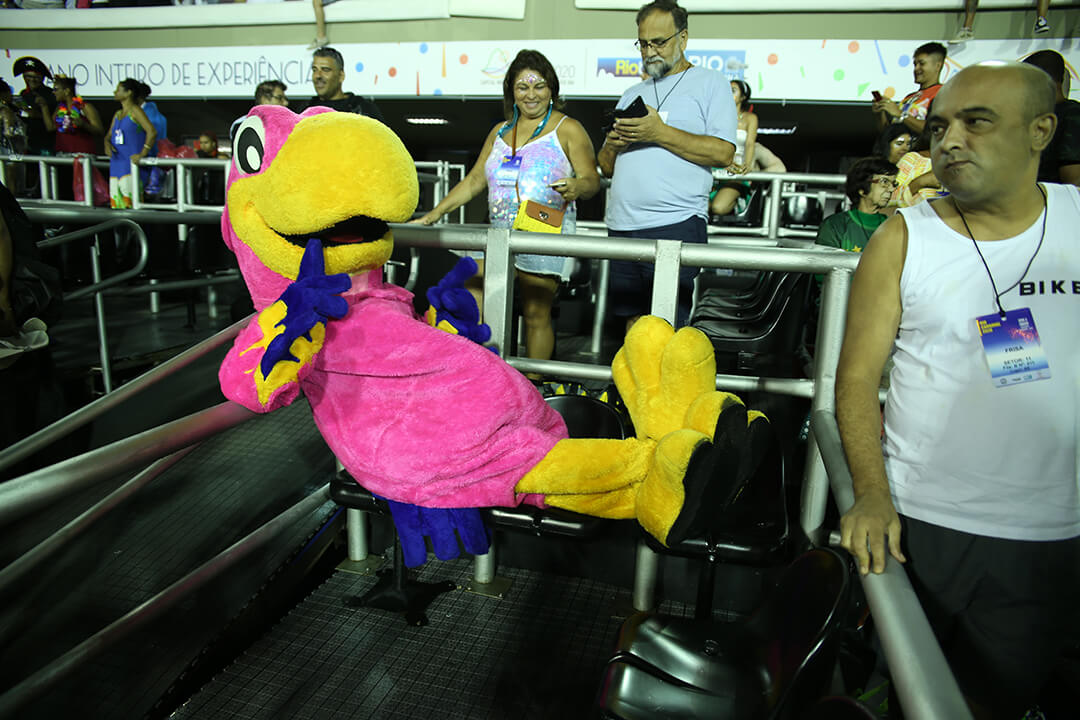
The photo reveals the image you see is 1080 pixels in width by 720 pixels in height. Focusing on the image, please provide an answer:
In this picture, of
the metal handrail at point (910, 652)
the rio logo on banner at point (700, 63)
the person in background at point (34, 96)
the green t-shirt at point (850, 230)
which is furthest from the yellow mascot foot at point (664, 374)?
the person in background at point (34, 96)

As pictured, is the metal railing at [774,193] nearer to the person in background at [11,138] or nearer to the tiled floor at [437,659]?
the tiled floor at [437,659]

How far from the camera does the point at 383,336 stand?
1.61m

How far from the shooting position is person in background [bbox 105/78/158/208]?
6.35m

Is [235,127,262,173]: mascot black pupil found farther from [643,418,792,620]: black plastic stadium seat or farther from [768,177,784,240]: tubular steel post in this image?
[768,177,784,240]: tubular steel post

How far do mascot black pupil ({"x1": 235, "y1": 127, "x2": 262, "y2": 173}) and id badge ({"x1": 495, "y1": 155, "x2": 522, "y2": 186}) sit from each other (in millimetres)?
1325

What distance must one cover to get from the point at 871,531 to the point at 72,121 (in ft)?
30.2

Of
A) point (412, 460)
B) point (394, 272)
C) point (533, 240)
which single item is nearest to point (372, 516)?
point (412, 460)

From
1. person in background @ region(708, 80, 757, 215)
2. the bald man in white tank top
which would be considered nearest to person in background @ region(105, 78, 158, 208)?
person in background @ region(708, 80, 757, 215)

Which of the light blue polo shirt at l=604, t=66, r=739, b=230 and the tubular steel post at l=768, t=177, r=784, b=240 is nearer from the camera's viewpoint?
the light blue polo shirt at l=604, t=66, r=739, b=230

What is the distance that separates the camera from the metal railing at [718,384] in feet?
2.45

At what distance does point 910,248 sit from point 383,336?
1.19 m

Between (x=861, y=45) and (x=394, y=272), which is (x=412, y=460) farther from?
(x=861, y=45)

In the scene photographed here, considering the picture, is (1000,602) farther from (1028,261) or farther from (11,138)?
(11,138)

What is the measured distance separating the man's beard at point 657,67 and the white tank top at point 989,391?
148 centimetres
